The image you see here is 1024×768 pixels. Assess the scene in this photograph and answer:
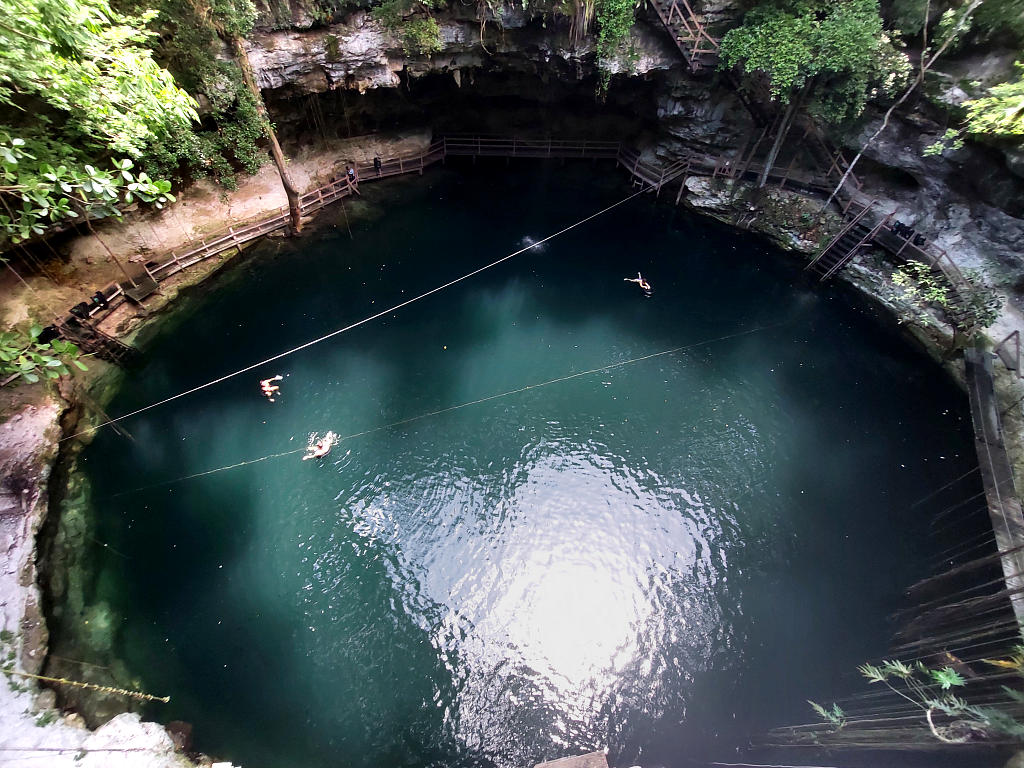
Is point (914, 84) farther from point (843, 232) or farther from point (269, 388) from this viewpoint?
point (269, 388)

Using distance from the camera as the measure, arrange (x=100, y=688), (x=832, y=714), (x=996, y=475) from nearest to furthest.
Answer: (x=100, y=688), (x=832, y=714), (x=996, y=475)

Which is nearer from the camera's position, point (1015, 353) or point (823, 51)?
point (1015, 353)

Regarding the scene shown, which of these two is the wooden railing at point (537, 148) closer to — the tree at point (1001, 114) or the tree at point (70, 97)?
the tree at point (1001, 114)

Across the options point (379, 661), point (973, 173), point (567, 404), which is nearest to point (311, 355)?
point (567, 404)

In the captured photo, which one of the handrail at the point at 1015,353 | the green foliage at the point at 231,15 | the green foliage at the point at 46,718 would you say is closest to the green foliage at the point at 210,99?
the green foliage at the point at 231,15

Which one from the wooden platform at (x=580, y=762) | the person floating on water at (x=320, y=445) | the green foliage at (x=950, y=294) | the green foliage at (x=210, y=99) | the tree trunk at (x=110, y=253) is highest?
the green foliage at (x=210, y=99)

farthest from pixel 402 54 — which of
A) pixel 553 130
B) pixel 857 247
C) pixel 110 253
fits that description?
pixel 857 247

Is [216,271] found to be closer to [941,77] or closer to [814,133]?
[814,133]
